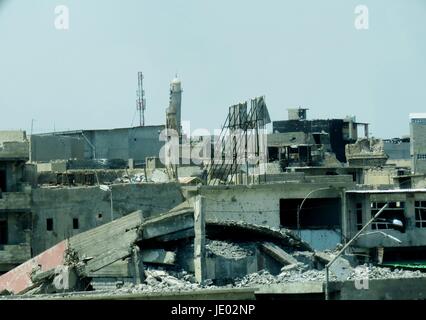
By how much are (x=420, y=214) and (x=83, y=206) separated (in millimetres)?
8105

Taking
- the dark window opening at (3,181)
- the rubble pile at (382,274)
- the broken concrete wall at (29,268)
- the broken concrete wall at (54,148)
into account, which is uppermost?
the broken concrete wall at (54,148)

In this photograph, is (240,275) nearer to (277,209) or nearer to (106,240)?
(106,240)

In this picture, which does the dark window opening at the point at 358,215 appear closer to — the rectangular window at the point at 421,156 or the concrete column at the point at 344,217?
the concrete column at the point at 344,217

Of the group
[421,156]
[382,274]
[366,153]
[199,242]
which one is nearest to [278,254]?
[199,242]

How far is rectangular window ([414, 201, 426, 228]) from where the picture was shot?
90.9ft

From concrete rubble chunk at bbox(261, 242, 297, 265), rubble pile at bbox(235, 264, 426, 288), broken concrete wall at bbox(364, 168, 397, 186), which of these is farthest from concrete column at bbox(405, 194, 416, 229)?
broken concrete wall at bbox(364, 168, 397, 186)

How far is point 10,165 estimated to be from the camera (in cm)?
2795

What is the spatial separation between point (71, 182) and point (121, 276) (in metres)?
10.3

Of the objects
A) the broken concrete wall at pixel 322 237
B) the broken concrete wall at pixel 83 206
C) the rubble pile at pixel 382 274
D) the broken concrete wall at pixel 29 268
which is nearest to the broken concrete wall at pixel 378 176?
the broken concrete wall at pixel 322 237

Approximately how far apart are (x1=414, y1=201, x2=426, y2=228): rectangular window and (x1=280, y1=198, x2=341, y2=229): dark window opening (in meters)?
2.01

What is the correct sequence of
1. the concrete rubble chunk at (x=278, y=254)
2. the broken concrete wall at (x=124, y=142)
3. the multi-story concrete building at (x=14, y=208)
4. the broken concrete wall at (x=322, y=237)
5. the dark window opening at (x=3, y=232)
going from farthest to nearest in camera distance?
the broken concrete wall at (x=124, y=142)
the broken concrete wall at (x=322, y=237)
the dark window opening at (x=3, y=232)
the multi-story concrete building at (x=14, y=208)
the concrete rubble chunk at (x=278, y=254)

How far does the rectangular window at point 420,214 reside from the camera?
27719 mm

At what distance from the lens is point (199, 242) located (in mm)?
20875

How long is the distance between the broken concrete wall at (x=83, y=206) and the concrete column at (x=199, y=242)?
6.21 metres
